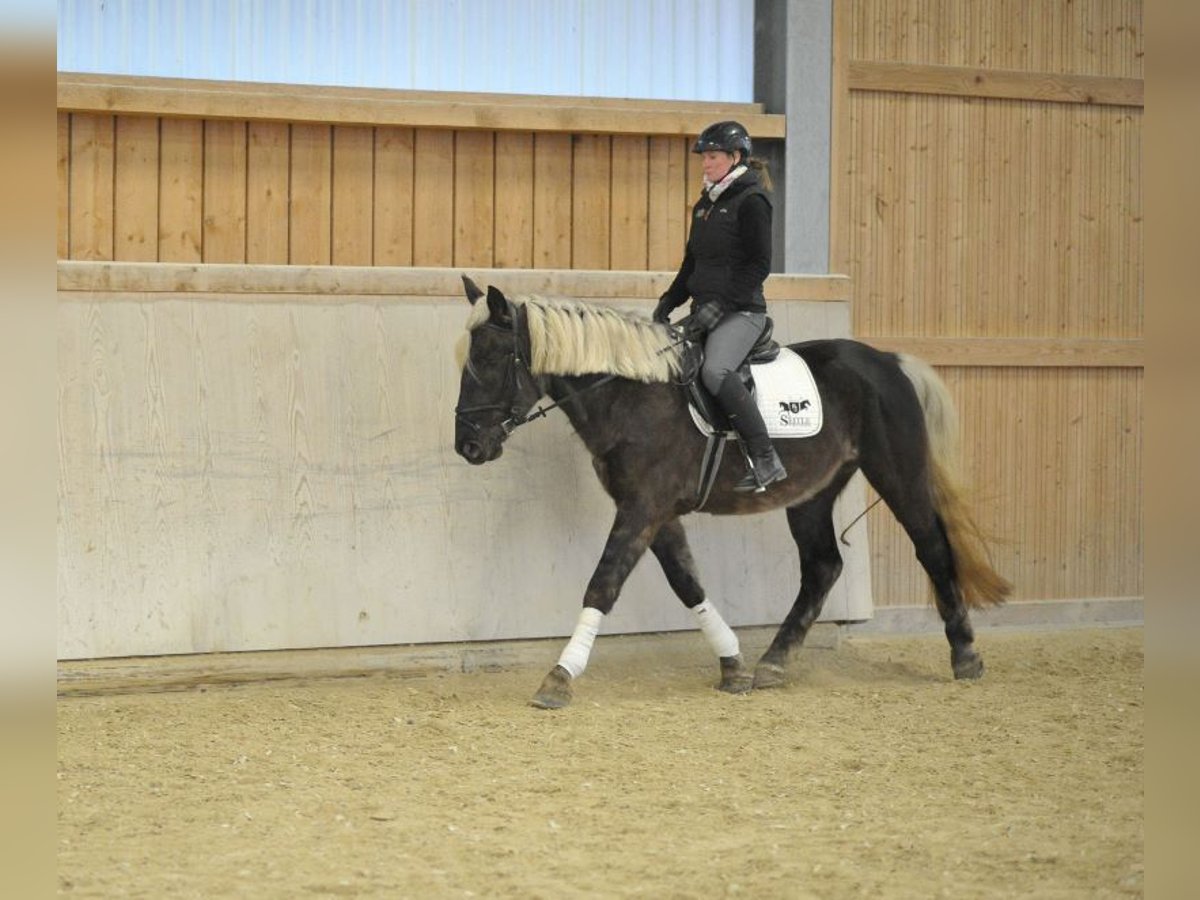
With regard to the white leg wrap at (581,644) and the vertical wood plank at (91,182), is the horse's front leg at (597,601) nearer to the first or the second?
the white leg wrap at (581,644)

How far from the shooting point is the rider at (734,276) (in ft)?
19.6

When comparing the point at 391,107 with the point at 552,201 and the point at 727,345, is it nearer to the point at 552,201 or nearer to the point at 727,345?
the point at 552,201

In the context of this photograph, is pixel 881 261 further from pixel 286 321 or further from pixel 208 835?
pixel 208 835

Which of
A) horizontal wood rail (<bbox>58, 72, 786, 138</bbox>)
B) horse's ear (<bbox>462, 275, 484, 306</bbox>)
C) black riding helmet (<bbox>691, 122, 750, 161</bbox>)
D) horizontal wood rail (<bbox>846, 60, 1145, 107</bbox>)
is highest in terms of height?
horizontal wood rail (<bbox>846, 60, 1145, 107</bbox>)

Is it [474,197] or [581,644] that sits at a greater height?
[474,197]

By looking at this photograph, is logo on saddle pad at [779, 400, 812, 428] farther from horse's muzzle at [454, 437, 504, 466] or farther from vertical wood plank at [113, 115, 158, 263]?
vertical wood plank at [113, 115, 158, 263]

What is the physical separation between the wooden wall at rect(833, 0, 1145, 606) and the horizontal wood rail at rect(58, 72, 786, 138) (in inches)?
31.1

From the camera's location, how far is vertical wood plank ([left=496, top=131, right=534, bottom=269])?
753 centimetres

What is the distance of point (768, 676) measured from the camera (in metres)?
6.44

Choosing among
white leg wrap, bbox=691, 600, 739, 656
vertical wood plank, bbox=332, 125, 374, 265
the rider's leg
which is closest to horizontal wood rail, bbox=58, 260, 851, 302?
vertical wood plank, bbox=332, 125, 374, 265

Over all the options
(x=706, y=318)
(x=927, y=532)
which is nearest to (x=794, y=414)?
(x=706, y=318)

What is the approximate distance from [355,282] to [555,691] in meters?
2.13

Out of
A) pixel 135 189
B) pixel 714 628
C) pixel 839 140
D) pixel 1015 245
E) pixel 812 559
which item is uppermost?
pixel 839 140

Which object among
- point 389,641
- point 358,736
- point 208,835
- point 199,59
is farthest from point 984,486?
point 208,835
